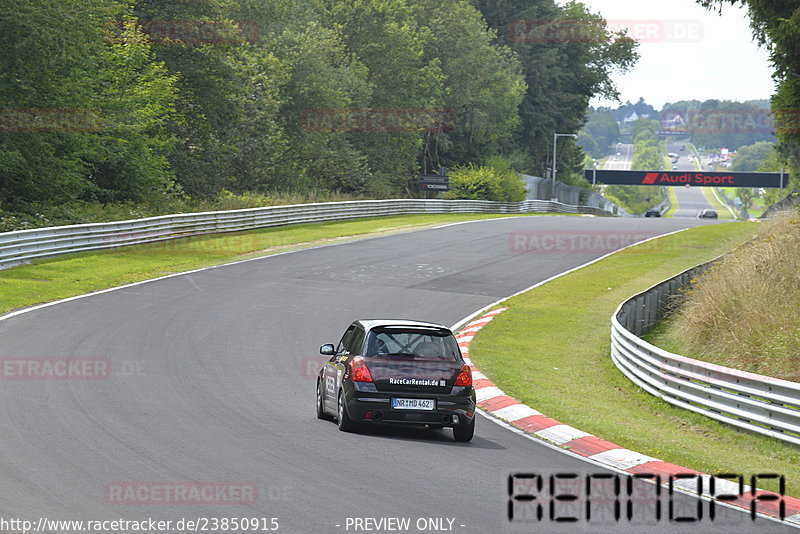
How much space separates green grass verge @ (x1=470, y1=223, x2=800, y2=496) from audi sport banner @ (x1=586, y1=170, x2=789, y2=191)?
299 ft

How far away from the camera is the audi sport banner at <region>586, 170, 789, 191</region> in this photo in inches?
4776

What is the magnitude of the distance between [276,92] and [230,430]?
1921 inches

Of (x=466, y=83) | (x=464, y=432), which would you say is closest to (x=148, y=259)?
(x=464, y=432)

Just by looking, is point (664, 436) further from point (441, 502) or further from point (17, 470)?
point (17, 470)

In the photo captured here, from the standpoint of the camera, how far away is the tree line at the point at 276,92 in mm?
36000

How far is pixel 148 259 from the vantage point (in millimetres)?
31500

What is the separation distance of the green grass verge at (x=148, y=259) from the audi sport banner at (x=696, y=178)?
3293 inches

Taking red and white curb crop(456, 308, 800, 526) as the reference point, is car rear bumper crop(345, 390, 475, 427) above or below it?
above

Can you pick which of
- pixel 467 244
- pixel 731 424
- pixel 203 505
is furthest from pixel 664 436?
pixel 467 244
